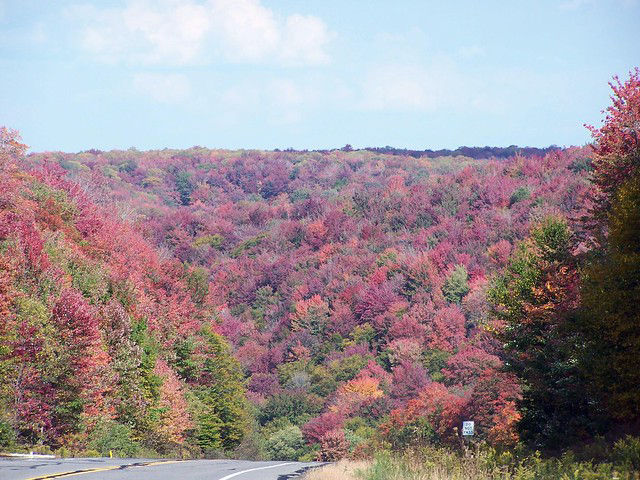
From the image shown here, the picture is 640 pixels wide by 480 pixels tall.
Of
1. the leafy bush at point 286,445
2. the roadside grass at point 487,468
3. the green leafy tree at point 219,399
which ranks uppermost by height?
the roadside grass at point 487,468

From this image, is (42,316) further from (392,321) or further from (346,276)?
(346,276)

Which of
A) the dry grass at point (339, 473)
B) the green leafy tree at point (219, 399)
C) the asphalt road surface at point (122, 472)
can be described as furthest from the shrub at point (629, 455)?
the green leafy tree at point (219, 399)

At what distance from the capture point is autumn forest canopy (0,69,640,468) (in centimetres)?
3089

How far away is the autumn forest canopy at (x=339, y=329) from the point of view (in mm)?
→ 30891

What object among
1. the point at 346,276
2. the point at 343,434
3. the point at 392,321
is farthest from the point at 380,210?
the point at 343,434

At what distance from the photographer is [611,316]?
2494 centimetres

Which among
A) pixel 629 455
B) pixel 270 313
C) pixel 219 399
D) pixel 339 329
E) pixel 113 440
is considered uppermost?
pixel 629 455

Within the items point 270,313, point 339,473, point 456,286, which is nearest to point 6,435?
point 339,473

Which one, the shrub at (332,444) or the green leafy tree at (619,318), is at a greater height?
the green leafy tree at (619,318)

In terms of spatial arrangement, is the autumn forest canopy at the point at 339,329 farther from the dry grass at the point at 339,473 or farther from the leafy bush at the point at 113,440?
the dry grass at the point at 339,473

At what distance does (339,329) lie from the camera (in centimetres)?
11862

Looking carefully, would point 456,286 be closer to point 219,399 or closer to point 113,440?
point 219,399

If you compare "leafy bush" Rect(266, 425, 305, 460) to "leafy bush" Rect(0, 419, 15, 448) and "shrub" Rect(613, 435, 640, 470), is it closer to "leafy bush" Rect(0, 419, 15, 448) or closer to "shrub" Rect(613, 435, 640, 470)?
"leafy bush" Rect(0, 419, 15, 448)

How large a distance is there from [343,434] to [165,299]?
25338mm
